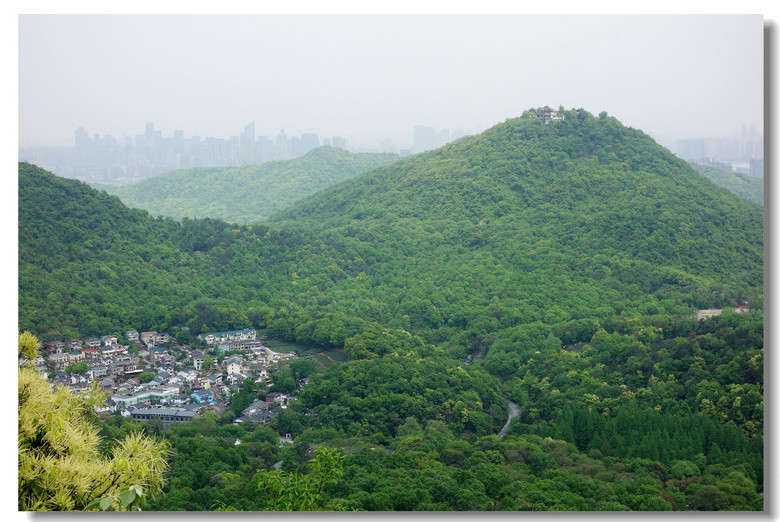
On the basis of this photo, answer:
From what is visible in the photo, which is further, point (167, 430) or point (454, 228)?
point (454, 228)

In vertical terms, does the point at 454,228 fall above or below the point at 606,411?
above

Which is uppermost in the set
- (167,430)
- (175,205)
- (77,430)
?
(175,205)

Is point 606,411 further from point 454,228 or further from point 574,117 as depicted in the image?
point 574,117

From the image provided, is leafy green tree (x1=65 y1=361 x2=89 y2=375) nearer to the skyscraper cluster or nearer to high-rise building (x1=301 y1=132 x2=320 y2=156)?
the skyscraper cluster

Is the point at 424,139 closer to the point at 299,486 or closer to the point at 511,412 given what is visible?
the point at 511,412

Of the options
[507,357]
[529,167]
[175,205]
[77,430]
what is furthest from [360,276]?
[175,205]

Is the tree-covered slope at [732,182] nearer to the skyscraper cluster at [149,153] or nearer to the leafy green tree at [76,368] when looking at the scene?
the skyscraper cluster at [149,153]
